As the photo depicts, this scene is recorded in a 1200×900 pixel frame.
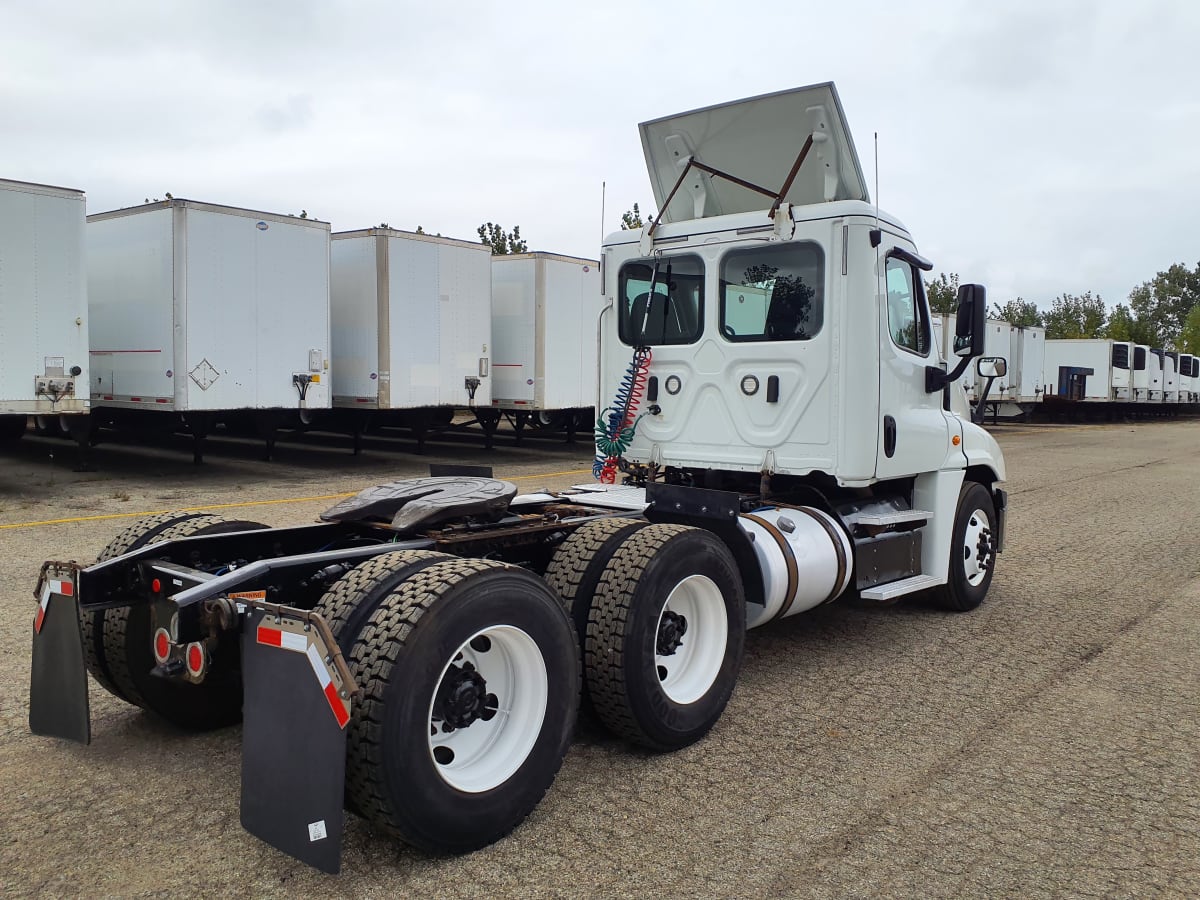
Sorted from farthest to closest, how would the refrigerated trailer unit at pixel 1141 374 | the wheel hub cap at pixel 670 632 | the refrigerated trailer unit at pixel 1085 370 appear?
1. the refrigerated trailer unit at pixel 1141 374
2. the refrigerated trailer unit at pixel 1085 370
3. the wheel hub cap at pixel 670 632

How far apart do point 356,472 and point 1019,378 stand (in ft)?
83.5

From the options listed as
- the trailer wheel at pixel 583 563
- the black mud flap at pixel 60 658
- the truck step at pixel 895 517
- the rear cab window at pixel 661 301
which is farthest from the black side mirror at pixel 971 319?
the black mud flap at pixel 60 658

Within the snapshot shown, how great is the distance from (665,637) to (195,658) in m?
1.88

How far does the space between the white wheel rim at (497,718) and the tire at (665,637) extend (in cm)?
48

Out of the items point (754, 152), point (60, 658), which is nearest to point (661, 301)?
point (754, 152)

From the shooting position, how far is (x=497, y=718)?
11.1 feet

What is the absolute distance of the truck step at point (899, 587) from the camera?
5492mm

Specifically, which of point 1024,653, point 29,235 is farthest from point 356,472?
point 1024,653

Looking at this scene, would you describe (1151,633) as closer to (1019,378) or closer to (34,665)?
(34,665)

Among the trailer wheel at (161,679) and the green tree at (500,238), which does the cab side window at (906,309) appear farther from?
the green tree at (500,238)

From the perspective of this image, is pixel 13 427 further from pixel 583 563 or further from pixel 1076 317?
pixel 1076 317

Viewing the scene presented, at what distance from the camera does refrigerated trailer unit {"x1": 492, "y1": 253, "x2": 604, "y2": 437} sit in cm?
1686

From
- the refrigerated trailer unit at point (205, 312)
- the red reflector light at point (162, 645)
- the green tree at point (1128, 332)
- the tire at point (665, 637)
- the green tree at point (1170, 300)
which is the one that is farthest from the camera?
the green tree at point (1170, 300)

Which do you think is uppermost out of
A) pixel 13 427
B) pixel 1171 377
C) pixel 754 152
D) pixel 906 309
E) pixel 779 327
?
pixel 754 152
